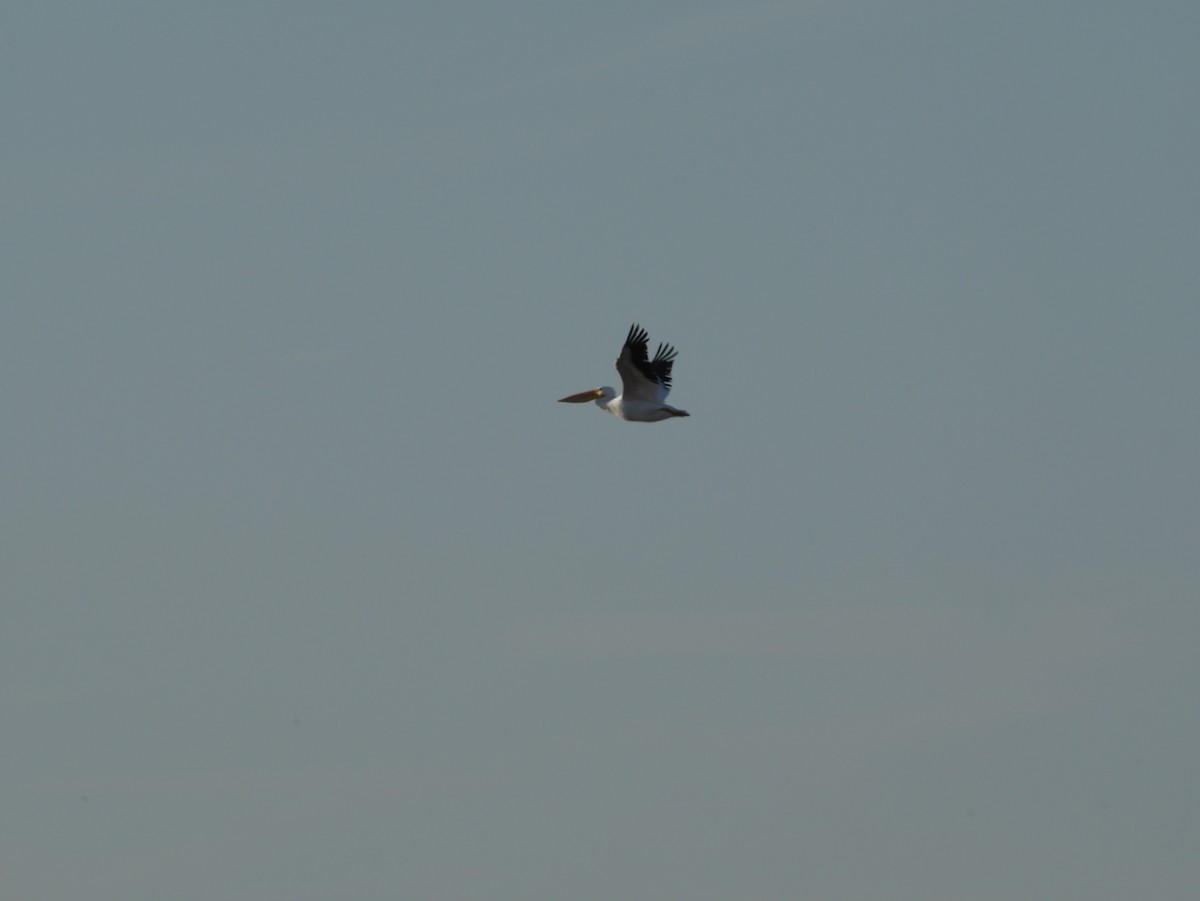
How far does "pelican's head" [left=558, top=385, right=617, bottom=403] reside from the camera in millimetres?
77500

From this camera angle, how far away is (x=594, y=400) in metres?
78.1

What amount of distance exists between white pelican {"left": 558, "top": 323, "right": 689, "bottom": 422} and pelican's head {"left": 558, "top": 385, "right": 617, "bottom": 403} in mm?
1701

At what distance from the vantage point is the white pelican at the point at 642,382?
Result: 241 ft

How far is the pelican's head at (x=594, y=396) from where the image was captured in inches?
3051

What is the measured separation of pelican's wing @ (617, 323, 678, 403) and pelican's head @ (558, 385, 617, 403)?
252 cm

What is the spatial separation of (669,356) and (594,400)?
12.4 feet

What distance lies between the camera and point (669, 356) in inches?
2945

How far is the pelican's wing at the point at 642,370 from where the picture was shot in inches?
2894

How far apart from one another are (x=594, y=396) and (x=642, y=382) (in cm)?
431

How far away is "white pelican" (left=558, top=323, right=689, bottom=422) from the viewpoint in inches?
2896

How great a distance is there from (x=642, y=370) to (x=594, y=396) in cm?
470

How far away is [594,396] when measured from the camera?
78438mm

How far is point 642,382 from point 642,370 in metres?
0.45

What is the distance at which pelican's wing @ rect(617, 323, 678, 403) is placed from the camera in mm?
73500
